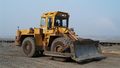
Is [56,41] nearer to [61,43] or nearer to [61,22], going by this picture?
[61,43]

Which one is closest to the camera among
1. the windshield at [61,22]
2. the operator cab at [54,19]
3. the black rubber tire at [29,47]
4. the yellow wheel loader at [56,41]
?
the yellow wheel loader at [56,41]

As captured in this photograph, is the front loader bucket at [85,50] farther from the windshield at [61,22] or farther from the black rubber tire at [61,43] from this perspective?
the windshield at [61,22]

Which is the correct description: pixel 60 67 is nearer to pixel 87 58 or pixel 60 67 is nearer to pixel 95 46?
pixel 87 58

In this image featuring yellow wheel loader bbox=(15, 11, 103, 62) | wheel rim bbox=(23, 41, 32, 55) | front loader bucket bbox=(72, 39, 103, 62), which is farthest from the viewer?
wheel rim bbox=(23, 41, 32, 55)

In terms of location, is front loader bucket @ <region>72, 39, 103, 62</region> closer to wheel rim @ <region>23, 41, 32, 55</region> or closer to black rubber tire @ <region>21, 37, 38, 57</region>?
black rubber tire @ <region>21, 37, 38, 57</region>

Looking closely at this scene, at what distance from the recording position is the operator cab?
18.5 metres

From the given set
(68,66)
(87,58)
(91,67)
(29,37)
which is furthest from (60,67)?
(29,37)

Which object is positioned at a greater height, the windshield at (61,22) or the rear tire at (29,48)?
the windshield at (61,22)

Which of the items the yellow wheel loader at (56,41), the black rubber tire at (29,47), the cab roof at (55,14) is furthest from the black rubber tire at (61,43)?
the black rubber tire at (29,47)

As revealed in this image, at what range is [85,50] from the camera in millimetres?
17531

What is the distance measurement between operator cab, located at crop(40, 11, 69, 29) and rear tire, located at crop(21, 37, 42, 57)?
1421mm

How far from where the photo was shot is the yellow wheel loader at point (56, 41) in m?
16.8

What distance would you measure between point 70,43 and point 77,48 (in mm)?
545

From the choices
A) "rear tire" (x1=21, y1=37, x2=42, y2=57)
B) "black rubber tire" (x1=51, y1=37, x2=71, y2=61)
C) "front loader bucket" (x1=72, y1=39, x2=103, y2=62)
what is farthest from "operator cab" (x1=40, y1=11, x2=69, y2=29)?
"front loader bucket" (x1=72, y1=39, x2=103, y2=62)
